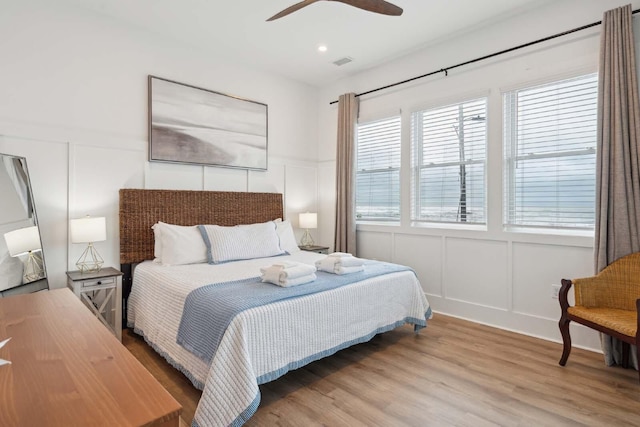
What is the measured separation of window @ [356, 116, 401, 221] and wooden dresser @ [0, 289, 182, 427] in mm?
3728

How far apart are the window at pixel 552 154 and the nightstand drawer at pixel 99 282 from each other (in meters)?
3.67

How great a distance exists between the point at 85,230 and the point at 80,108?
116cm

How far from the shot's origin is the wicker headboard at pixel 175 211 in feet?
11.2

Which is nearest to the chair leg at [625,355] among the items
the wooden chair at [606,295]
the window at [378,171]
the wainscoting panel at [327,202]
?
the wooden chair at [606,295]

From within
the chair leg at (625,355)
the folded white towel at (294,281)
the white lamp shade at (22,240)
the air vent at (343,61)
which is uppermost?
the air vent at (343,61)

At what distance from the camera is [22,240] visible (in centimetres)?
249

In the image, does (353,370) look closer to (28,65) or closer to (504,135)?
(504,135)

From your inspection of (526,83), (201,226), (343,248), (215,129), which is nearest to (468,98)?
(526,83)

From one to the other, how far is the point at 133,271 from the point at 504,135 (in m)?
3.86

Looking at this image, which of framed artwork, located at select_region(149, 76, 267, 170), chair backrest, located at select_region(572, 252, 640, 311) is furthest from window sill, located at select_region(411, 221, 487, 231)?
framed artwork, located at select_region(149, 76, 267, 170)

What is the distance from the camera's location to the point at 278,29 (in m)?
3.57

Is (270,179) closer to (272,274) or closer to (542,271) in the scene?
(272,274)

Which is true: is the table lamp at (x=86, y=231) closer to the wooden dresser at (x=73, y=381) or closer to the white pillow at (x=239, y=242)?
the white pillow at (x=239, y=242)

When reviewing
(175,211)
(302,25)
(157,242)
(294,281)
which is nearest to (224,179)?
(175,211)
